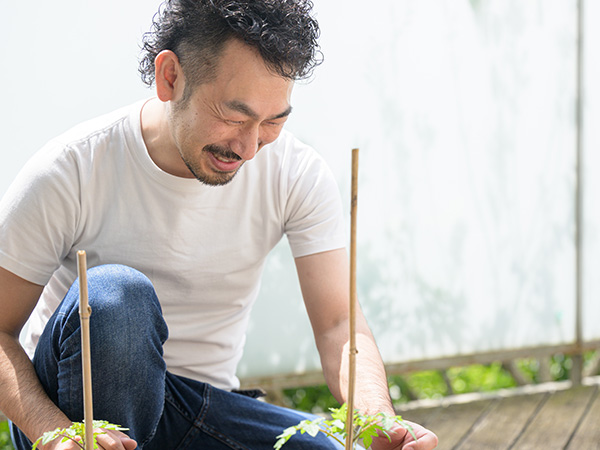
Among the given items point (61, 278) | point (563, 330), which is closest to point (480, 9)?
point (563, 330)

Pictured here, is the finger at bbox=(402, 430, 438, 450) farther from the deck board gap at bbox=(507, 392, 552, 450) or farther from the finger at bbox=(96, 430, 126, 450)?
the deck board gap at bbox=(507, 392, 552, 450)

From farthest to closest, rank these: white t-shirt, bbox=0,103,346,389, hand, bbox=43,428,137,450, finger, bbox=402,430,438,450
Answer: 1. white t-shirt, bbox=0,103,346,389
2. finger, bbox=402,430,438,450
3. hand, bbox=43,428,137,450

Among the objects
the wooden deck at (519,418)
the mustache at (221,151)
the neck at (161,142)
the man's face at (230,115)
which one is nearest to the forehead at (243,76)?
the man's face at (230,115)

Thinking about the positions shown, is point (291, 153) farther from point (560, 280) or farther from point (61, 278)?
point (560, 280)

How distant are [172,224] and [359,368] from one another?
0.51 m

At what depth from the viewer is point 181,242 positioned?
67.7 inches

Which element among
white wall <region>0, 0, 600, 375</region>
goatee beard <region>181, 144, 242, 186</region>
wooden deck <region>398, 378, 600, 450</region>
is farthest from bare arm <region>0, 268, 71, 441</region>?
wooden deck <region>398, 378, 600, 450</region>

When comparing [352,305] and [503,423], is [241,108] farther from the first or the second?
[503,423]

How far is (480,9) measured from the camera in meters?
2.53

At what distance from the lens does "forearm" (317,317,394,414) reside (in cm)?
153

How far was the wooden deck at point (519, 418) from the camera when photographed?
7.93 feet

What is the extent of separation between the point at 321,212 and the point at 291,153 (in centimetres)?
15

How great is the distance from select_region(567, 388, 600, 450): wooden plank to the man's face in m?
1.48

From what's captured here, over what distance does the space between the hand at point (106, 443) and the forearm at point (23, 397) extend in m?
0.09
